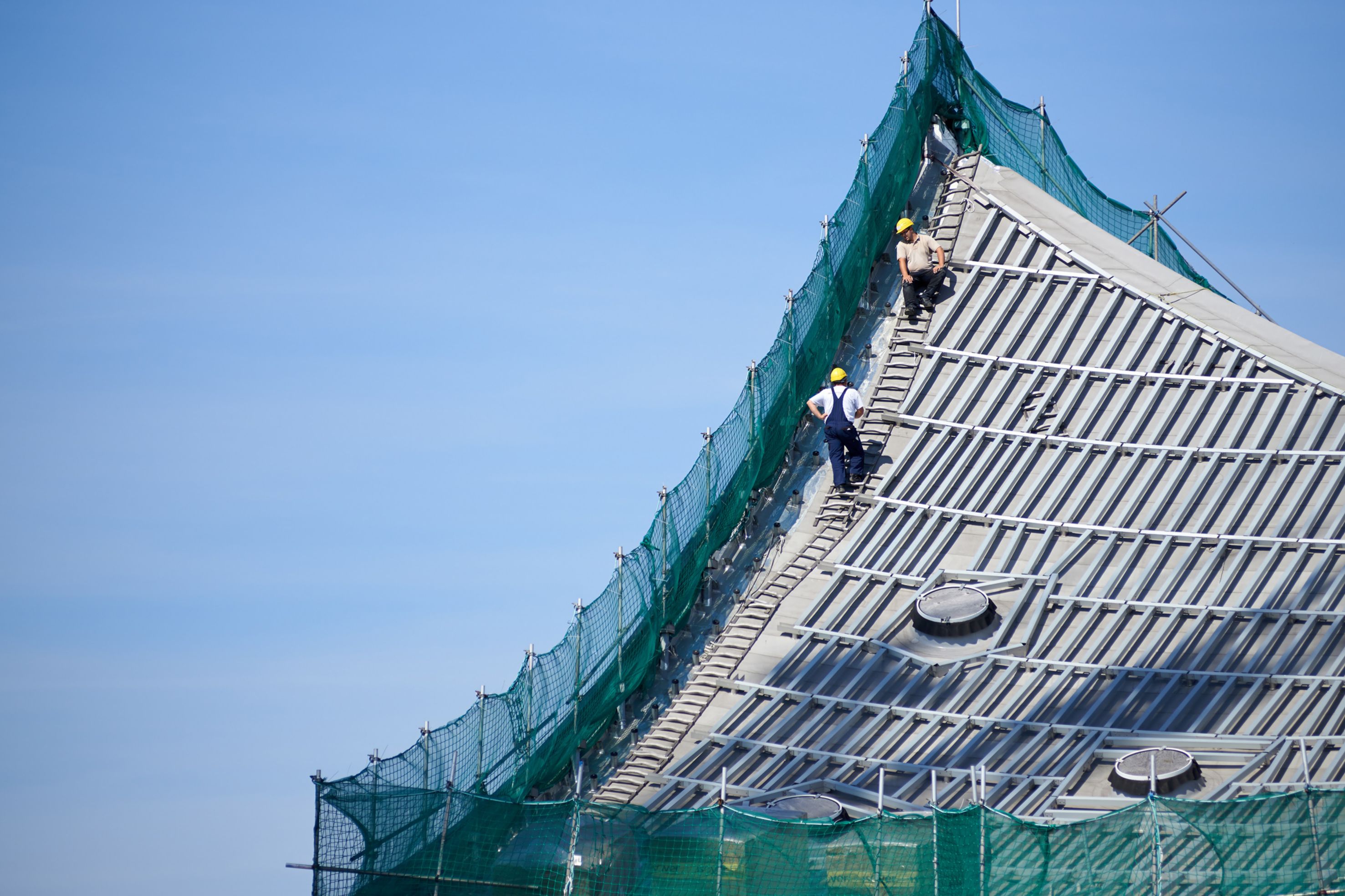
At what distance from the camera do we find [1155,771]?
16094 millimetres

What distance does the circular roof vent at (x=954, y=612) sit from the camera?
18.6 metres

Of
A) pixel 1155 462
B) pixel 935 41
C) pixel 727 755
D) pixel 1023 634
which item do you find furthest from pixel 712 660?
pixel 935 41

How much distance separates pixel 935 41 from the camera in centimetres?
2486

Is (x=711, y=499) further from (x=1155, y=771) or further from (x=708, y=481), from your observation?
(x=1155, y=771)

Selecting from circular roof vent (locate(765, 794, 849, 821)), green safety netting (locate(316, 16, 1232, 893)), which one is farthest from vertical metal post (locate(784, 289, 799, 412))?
circular roof vent (locate(765, 794, 849, 821))

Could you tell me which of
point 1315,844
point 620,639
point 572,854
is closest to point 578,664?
point 620,639

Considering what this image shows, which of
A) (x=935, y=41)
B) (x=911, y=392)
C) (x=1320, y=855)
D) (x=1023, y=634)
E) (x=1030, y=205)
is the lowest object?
(x=1320, y=855)

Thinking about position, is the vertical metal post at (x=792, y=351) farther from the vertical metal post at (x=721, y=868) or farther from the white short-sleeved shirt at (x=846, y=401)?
the vertical metal post at (x=721, y=868)

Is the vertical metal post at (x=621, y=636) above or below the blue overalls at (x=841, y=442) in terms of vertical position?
below

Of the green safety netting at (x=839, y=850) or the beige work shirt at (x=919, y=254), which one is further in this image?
the beige work shirt at (x=919, y=254)

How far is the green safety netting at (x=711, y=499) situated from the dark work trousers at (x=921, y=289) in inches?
35.1

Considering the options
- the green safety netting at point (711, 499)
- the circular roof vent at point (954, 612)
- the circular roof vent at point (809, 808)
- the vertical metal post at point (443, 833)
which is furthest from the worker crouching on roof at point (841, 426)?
the vertical metal post at point (443, 833)

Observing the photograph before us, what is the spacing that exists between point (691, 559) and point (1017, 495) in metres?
3.78

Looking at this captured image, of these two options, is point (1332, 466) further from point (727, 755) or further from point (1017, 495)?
point (727, 755)
